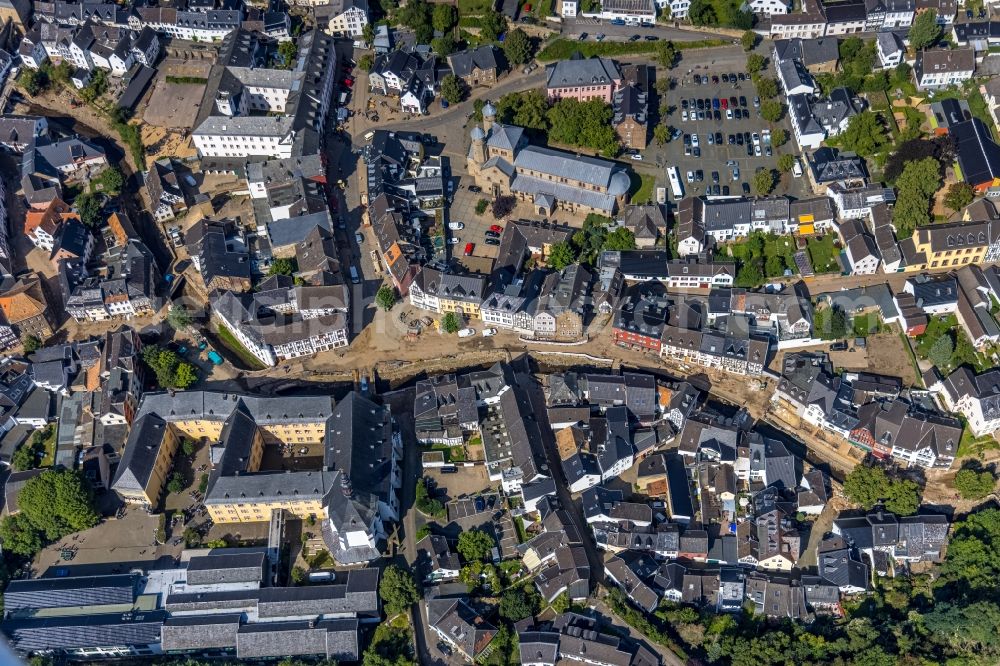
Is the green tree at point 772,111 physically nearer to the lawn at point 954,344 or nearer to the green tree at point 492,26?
the lawn at point 954,344

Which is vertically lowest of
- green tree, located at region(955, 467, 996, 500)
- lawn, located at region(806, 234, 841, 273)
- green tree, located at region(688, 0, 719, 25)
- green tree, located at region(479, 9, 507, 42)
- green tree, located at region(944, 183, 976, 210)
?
green tree, located at region(955, 467, 996, 500)

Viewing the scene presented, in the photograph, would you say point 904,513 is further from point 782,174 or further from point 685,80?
point 685,80

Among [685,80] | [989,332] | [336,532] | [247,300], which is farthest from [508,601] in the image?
[685,80]

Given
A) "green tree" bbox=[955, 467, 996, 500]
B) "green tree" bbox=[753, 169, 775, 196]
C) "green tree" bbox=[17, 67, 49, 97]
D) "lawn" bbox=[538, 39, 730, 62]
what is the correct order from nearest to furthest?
"green tree" bbox=[955, 467, 996, 500] < "green tree" bbox=[753, 169, 775, 196] < "lawn" bbox=[538, 39, 730, 62] < "green tree" bbox=[17, 67, 49, 97]

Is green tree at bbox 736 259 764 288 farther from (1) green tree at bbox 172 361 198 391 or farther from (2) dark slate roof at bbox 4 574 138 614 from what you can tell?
(2) dark slate roof at bbox 4 574 138 614

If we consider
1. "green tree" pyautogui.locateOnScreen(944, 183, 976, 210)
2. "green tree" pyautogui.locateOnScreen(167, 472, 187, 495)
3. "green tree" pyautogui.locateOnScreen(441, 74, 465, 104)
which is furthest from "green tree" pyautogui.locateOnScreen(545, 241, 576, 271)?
"green tree" pyautogui.locateOnScreen(167, 472, 187, 495)

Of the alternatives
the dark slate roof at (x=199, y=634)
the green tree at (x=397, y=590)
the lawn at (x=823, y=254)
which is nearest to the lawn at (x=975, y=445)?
the lawn at (x=823, y=254)

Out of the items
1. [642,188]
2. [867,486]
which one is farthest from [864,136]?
[867,486]
